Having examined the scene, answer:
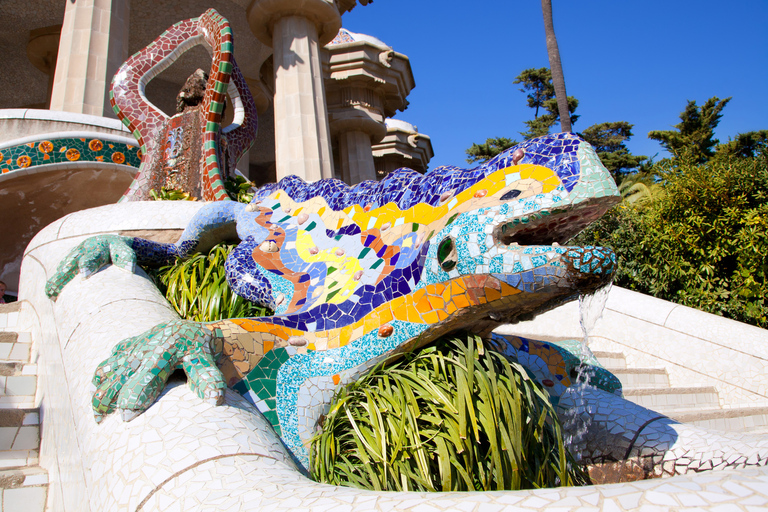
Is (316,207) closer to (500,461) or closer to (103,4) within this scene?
(500,461)

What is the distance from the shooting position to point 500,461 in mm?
1971

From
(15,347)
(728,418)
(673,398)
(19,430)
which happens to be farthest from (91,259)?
(728,418)

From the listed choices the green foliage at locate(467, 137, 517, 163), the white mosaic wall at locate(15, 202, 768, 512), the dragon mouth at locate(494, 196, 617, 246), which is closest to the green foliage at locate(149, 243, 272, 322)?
the white mosaic wall at locate(15, 202, 768, 512)

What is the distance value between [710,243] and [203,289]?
19.9 ft

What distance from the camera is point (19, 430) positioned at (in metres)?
2.72

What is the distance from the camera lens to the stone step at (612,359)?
506 centimetres

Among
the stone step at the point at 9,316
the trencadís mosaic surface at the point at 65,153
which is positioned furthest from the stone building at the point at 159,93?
the stone step at the point at 9,316

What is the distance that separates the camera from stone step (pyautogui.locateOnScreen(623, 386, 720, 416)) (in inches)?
163

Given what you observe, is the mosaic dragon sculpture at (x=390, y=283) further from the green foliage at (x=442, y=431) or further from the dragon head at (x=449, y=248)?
the green foliage at (x=442, y=431)

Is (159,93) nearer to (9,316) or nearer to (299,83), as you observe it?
(299,83)

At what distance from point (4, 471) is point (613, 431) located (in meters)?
2.75

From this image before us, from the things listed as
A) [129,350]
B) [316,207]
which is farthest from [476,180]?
[129,350]

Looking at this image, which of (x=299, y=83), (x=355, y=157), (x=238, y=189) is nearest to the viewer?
(x=238, y=189)

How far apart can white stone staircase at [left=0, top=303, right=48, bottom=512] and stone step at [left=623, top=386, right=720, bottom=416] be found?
146 inches
